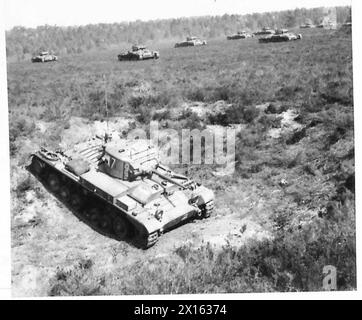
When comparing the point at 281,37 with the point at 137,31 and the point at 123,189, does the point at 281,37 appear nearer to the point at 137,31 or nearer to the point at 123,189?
the point at 137,31

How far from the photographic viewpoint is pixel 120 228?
34.3 feet

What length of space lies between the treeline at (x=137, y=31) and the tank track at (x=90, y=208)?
3280mm

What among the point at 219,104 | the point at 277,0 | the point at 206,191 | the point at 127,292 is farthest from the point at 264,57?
the point at 127,292

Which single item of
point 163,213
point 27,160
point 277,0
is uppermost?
point 277,0

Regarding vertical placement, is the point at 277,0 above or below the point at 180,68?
above

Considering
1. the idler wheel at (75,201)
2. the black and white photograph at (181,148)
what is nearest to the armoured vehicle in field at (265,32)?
the black and white photograph at (181,148)

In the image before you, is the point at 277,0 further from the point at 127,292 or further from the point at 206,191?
the point at 127,292

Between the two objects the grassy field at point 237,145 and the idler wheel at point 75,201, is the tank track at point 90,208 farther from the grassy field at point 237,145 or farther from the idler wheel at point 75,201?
the grassy field at point 237,145

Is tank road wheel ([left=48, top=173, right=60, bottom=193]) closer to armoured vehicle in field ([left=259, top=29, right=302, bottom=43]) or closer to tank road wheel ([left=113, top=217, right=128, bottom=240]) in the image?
tank road wheel ([left=113, top=217, right=128, bottom=240])

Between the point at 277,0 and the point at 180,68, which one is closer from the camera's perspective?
the point at 277,0
